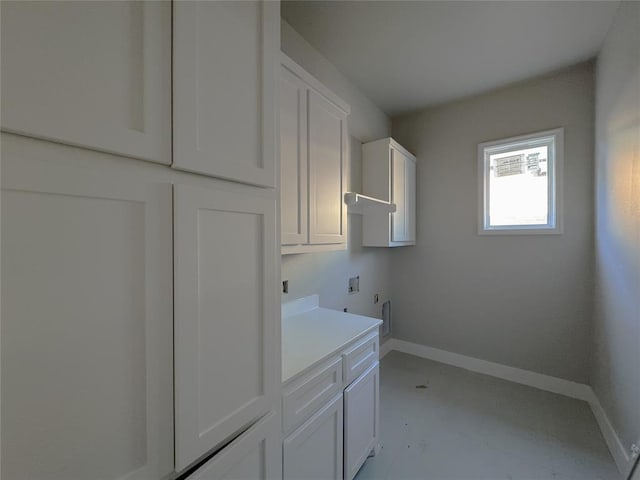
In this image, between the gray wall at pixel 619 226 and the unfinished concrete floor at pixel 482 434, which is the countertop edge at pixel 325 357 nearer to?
the unfinished concrete floor at pixel 482 434

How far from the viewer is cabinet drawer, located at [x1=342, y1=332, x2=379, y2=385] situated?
137 centimetres

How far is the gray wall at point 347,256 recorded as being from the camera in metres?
1.94

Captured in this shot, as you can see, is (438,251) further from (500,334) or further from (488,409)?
(488,409)

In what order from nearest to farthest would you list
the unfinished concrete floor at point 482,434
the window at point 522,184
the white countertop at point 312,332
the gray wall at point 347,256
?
the white countertop at point 312,332
the unfinished concrete floor at point 482,434
the gray wall at point 347,256
the window at point 522,184

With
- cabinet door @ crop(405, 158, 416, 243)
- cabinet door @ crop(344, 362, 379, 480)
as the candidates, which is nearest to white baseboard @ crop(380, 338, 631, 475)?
cabinet door @ crop(405, 158, 416, 243)

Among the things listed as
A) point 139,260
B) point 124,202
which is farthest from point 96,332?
point 124,202

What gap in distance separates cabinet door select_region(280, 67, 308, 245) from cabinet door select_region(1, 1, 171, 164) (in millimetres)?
715

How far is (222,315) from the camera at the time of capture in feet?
2.52

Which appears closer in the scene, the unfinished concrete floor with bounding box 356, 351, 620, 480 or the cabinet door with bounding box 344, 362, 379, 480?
the cabinet door with bounding box 344, 362, 379, 480

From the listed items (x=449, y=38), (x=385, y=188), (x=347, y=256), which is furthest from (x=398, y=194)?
(x=449, y=38)

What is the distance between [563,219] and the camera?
2.38 metres

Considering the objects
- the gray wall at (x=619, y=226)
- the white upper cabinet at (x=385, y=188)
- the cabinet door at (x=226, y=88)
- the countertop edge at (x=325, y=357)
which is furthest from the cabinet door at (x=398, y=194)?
the cabinet door at (x=226, y=88)

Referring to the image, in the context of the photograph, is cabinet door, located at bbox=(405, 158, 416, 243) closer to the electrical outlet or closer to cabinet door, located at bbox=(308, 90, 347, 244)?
the electrical outlet

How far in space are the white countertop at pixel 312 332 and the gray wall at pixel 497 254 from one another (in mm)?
1629
